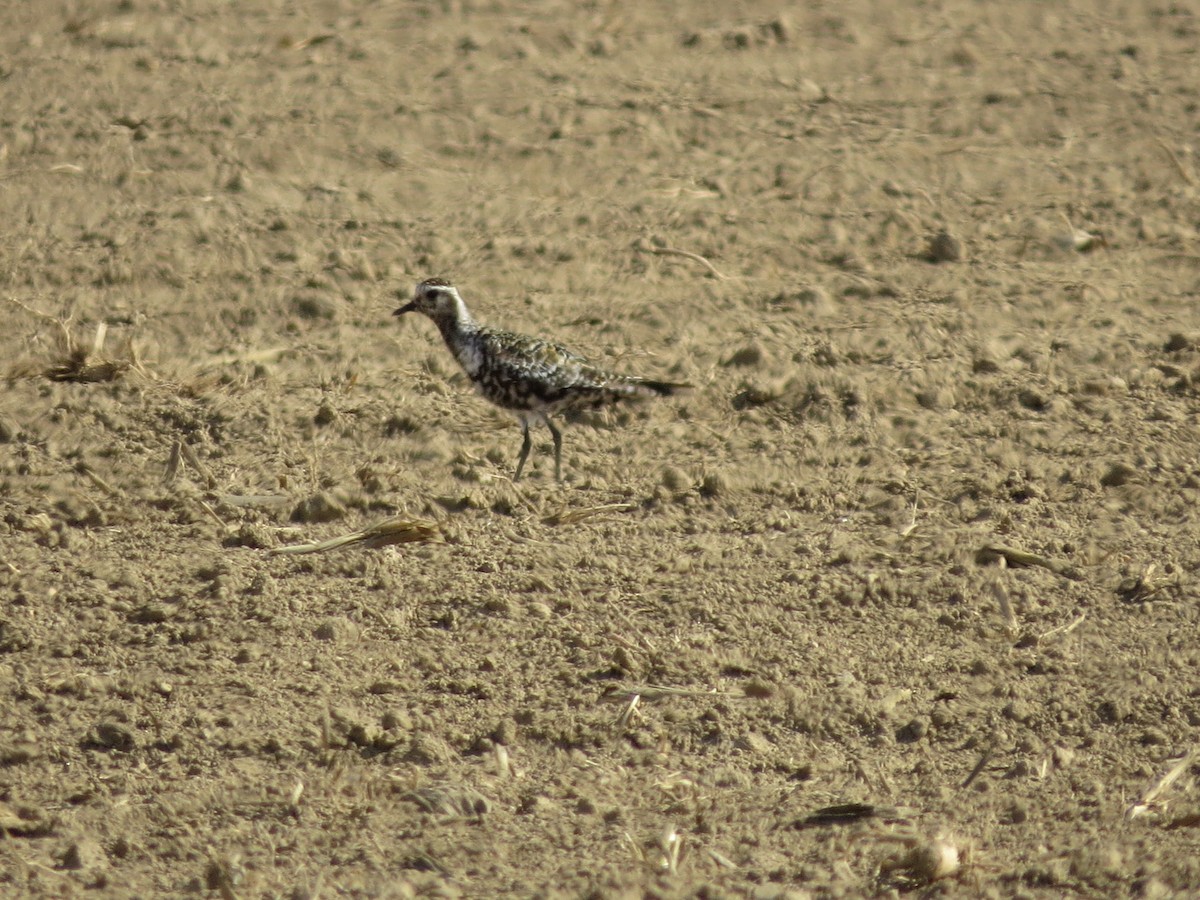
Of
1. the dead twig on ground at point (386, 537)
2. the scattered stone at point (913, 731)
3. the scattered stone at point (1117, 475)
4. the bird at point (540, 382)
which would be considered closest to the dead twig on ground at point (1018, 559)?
the scattered stone at point (1117, 475)

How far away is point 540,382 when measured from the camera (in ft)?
27.8

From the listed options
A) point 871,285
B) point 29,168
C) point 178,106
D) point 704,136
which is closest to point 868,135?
point 704,136

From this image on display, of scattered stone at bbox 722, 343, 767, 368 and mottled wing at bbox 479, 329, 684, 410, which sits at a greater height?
mottled wing at bbox 479, 329, 684, 410

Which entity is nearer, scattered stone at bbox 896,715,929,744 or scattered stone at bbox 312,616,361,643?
scattered stone at bbox 896,715,929,744

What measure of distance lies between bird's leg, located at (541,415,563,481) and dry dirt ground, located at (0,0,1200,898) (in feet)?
0.32

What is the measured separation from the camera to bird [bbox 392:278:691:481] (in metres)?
8.51

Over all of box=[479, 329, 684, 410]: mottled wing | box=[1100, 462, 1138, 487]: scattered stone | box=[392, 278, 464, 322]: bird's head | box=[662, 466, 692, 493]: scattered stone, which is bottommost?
box=[662, 466, 692, 493]: scattered stone

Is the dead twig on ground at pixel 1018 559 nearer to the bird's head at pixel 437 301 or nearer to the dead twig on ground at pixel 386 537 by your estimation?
the dead twig on ground at pixel 386 537

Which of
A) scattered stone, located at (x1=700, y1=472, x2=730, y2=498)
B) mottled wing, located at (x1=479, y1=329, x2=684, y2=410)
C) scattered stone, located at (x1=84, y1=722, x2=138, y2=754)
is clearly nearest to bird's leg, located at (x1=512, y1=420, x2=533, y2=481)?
mottled wing, located at (x1=479, y1=329, x2=684, y2=410)

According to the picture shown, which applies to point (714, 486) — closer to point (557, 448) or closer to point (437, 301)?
point (557, 448)

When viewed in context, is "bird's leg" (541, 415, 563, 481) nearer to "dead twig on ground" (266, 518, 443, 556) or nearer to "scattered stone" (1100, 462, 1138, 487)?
"dead twig on ground" (266, 518, 443, 556)

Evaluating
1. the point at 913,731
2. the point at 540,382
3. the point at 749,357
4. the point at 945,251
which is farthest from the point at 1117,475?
the point at 540,382

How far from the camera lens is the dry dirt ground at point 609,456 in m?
6.36

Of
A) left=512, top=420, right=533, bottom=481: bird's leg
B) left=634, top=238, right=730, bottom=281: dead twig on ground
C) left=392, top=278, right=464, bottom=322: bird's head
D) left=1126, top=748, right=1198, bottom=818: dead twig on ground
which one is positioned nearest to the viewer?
left=1126, top=748, right=1198, bottom=818: dead twig on ground
